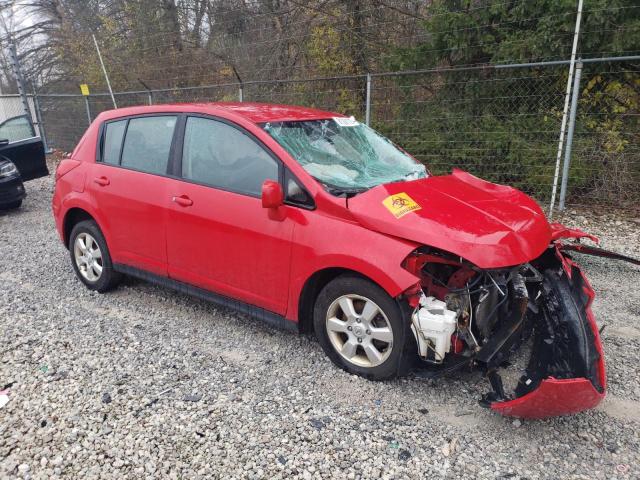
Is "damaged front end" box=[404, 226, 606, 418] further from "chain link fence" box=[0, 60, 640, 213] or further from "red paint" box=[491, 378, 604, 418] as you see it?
"chain link fence" box=[0, 60, 640, 213]

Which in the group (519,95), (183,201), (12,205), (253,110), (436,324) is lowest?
(12,205)

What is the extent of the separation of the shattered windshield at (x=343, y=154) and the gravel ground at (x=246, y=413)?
1259 mm

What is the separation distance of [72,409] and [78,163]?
2516mm

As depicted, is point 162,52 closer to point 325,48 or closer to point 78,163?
point 325,48

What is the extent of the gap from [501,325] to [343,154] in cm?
164

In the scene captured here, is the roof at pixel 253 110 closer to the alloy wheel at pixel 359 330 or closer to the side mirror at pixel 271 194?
the side mirror at pixel 271 194

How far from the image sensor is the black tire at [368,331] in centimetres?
287

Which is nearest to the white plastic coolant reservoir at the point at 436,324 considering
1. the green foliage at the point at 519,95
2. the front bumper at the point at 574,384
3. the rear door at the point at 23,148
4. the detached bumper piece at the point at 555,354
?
the detached bumper piece at the point at 555,354

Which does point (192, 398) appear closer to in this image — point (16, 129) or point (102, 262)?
point (102, 262)

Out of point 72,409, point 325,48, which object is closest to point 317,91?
point 325,48

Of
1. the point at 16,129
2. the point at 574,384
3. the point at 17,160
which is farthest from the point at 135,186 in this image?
the point at 16,129

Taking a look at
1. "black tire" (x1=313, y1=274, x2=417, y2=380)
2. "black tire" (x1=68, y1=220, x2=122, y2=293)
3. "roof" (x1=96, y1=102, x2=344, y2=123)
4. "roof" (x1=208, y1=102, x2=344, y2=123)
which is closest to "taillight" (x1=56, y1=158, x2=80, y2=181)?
"black tire" (x1=68, y1=220, x2=122, y2=293)

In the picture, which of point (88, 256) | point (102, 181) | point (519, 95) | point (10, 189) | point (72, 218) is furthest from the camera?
point (10, 189)

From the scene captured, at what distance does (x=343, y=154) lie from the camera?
3.68 meters
